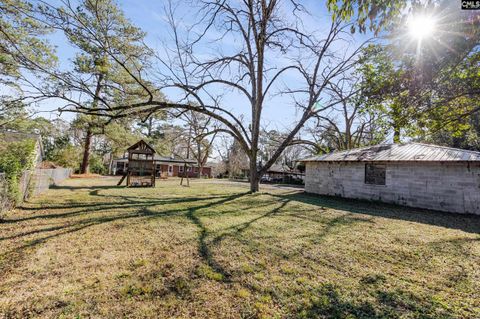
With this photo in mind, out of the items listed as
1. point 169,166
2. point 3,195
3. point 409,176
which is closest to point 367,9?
point 3,195

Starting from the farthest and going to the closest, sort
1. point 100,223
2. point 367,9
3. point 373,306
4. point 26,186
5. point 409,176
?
1. point 409,176
2. point 26,186
3. point 100,223
4. point 367,9
5. point 373,306

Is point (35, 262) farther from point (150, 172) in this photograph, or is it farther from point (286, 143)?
point (150, 172)

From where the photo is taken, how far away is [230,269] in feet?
10.0

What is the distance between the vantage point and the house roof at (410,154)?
846cm

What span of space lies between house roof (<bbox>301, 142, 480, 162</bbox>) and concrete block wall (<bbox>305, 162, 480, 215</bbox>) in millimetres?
290

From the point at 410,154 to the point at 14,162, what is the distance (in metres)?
14.4

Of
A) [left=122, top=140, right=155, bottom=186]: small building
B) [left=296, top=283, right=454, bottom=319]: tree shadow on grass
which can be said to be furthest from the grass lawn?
[left=122, top=140, right=155, bottom=186]: small building

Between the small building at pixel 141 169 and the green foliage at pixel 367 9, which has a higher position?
the green foliage at pixel 367 9

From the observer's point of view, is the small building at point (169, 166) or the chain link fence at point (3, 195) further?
the small building at point (169, 166)

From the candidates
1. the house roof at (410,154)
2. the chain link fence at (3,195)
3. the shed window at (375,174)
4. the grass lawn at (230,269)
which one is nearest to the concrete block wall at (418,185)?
the shed window at (375,174)

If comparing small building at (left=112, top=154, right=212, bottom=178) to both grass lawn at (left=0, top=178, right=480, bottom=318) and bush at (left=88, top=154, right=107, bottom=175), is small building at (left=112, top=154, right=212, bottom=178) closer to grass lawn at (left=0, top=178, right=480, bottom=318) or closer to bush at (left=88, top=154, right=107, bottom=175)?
bush at (left=88, top=154, right=107, bottom=175)

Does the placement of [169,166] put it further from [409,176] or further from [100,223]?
[409,176]

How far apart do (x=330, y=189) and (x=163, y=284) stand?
11748mm

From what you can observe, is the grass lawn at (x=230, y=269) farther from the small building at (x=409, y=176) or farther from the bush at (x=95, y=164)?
the bush at (x=95, y=164)
